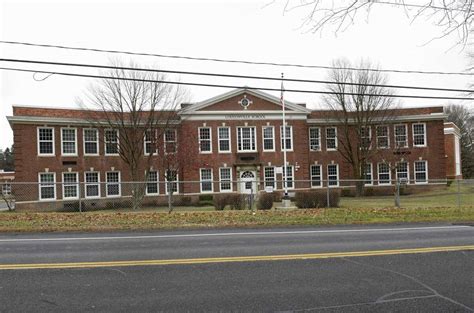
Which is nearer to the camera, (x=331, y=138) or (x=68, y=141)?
(x=68, y=141)

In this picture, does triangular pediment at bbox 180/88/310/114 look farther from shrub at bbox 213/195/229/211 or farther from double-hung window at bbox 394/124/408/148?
shrub at bbox 213/195/229/211

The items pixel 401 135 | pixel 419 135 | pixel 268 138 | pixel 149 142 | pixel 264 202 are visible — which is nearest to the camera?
pixel 264 202

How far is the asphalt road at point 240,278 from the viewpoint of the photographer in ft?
15.0

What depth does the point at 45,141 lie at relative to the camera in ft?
102

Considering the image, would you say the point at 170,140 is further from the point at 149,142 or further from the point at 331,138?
the point at 331,138

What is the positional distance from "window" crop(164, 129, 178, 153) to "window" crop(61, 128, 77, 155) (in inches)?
292

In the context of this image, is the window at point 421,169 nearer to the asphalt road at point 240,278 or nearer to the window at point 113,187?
the window at point 113,187

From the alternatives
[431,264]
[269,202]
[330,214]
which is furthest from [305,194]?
[431,264]

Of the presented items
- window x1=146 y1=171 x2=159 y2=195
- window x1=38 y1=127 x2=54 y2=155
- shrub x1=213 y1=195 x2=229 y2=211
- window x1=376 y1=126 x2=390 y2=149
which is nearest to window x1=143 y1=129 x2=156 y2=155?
window x1=146 y1=171 x2=159 y2=195

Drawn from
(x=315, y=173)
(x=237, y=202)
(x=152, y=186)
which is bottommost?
(x=237, y=202)

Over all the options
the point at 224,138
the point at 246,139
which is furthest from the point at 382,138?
the point at 224,138

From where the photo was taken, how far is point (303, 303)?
15.1 feet

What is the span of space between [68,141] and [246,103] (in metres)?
15.4

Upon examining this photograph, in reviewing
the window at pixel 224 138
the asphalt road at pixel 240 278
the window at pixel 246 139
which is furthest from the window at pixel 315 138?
the asphalt road at pixel 240 278
